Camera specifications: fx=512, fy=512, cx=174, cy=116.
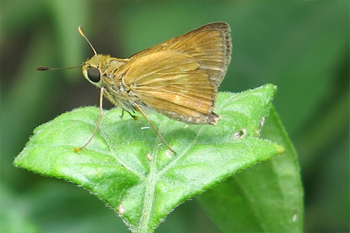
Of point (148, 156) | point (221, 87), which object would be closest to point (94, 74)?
point (148, 156)

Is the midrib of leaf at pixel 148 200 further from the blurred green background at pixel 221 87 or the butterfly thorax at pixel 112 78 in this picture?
the blurred green background at pixel 221 87

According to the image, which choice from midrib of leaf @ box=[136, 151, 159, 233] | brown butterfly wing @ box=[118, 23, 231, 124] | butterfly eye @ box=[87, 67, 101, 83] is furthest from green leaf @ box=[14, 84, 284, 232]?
butterfly eye @ box=[87, 67, 101, 83]

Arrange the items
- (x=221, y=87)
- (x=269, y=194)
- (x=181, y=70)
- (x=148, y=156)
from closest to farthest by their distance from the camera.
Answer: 1. (x=148, y=156)
2. (x=269, y=194)
3. (x=181, y=70)
4. (x=221, y=87)

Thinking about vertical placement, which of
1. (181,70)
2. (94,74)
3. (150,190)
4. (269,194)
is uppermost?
(181,70)

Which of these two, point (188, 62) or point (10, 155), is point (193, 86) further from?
point (10, 155)

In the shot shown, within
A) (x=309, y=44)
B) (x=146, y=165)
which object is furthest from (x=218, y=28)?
(x=309, y=44)

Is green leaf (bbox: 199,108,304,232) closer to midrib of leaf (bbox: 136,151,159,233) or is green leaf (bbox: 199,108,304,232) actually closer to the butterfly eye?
midrib of leaf (bbox: 136,151,159,233)

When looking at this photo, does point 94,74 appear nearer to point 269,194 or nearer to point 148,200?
point 148,200
